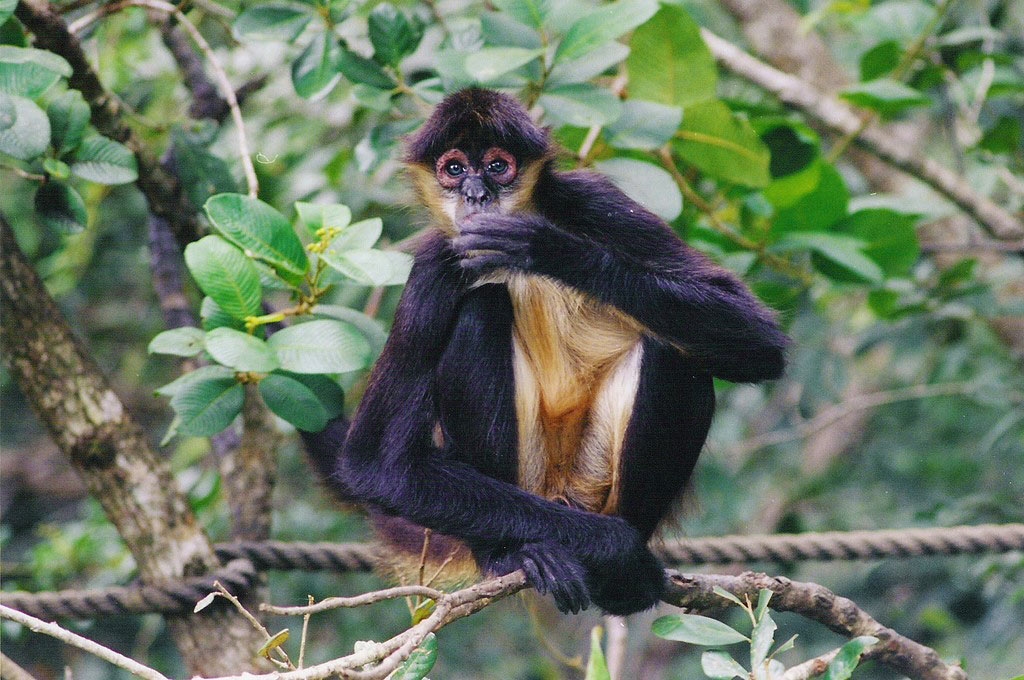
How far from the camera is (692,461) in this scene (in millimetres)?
3666

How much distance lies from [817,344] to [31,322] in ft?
14.6

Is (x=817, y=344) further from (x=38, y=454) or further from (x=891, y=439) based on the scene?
(x=38, y=454)

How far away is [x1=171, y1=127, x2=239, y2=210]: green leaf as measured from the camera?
4132mm

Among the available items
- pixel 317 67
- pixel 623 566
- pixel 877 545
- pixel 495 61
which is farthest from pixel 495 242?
pixel 877 545

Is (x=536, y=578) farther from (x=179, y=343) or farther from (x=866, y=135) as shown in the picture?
(x=866, y=135)

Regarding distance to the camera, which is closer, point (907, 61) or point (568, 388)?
point (568, 388)

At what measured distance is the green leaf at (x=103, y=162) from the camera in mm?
3570

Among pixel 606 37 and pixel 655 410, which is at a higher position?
pixel 606 37

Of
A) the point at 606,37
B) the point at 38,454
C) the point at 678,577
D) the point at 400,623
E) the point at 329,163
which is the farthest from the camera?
the point at 38,454

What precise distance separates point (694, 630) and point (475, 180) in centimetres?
175

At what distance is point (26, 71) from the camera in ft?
10.5

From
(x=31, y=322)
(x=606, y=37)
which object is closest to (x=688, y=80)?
(x=606, y=37)

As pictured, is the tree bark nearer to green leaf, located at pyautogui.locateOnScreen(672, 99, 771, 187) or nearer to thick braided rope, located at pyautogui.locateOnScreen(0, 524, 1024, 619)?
thick braided rope, located at pyautogui.locateOnScreen(0, 524, 1024, 619)

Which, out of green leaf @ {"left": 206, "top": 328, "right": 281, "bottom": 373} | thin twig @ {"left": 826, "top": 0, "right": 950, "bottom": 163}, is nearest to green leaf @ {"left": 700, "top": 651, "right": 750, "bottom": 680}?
green leaf @ {"left": 206, "top": 328, "right": 281, "bottom": 373}
